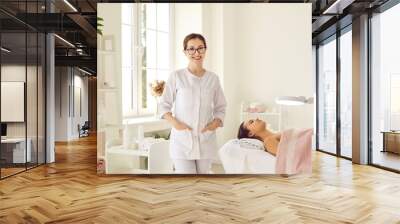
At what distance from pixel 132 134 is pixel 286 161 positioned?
7.24ft

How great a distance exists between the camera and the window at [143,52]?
17.4 feet

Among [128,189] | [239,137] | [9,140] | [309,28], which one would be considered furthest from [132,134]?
[309,28]

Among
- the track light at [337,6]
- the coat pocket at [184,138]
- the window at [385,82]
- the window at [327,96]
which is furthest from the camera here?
the window at [327,96]

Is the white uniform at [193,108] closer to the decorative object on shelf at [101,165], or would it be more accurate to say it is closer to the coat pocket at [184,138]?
the coat pocket at [184,138]

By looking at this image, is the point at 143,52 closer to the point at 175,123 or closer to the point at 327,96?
the point at 175,123

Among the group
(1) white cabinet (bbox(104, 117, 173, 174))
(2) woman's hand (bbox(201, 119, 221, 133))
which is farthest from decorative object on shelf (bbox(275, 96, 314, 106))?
(1) white cabinet (bbox(104, 117, 173, 174))

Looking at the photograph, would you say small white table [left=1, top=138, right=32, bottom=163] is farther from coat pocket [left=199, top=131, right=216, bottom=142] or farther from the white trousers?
coat pocket [left=199, top=131, right=216, bottom=142]

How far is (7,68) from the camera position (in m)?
5.51

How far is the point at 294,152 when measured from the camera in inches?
214

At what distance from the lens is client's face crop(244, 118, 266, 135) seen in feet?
17.6

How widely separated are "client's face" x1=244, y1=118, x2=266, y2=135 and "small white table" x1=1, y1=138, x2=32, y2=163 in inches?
137

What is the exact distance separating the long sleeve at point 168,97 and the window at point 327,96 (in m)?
4.41

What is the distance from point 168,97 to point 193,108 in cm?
39

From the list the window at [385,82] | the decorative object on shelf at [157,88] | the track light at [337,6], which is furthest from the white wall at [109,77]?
the window at [385,82]
